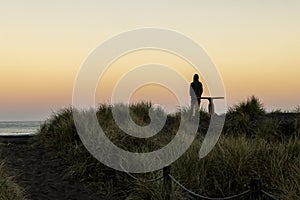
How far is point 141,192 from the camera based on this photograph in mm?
10805

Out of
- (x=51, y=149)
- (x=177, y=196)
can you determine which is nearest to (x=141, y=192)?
(x=177, y=196)

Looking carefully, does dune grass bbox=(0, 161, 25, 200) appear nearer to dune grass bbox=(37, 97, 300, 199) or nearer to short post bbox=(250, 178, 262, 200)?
dune grass bbox=(37, 97, 300, 199)

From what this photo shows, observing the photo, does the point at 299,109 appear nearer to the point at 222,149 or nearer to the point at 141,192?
the point at 222,149

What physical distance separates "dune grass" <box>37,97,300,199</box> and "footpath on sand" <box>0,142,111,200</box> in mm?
267

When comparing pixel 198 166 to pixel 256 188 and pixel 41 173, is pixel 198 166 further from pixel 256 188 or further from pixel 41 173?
pixel 41 173

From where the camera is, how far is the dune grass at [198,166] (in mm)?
10844

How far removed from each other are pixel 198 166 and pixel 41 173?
12.1ft

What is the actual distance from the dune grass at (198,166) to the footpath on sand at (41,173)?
0.27 m

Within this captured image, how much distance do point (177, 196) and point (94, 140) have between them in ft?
→ 12.2

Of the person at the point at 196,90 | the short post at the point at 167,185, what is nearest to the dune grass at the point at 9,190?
the short post at the point at 167,185

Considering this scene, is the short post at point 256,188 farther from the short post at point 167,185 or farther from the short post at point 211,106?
the short post at point 211,106

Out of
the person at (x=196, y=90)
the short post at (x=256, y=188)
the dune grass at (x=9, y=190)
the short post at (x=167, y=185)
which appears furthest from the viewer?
the person at (x=196, y=90)

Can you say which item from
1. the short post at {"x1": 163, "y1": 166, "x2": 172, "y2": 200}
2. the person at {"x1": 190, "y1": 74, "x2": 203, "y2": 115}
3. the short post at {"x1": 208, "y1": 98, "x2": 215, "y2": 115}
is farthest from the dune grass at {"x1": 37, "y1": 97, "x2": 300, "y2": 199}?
the short post at {"x1": 208, "y1": 98, "x2": 215, "y2": 115}

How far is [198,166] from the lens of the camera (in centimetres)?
1155
